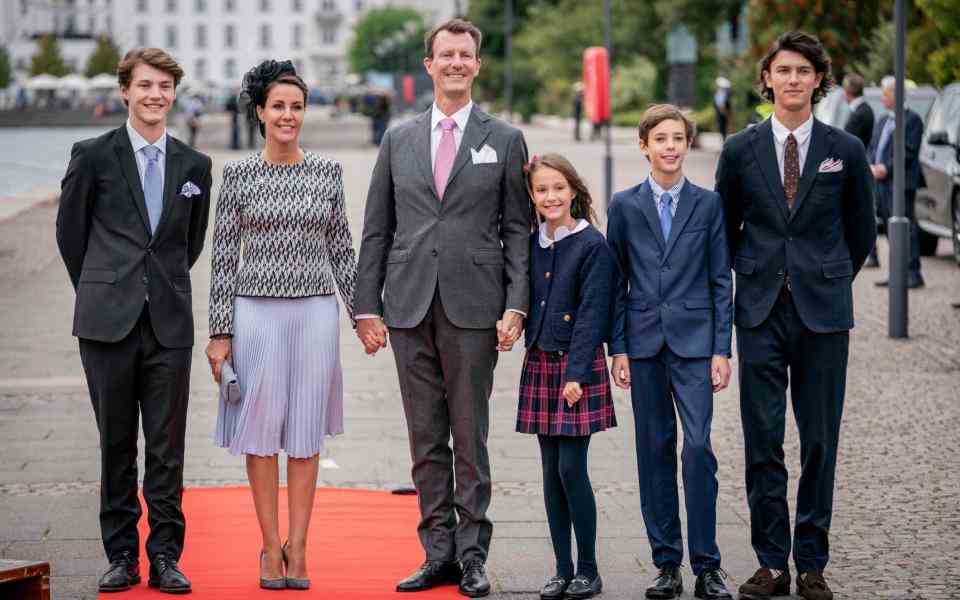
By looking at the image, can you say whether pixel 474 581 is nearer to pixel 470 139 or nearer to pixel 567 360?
pixel 567 360

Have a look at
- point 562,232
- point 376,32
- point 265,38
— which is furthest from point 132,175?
point 265,38

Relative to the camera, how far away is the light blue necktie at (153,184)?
6.41 metres

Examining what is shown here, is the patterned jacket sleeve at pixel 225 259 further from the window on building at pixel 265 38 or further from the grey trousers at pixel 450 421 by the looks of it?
the window on building at pixel 265 38

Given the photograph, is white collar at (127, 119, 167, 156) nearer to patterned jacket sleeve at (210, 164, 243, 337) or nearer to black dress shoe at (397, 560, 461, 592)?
patterned jacket sleeve at (210, 164, 243, 337)

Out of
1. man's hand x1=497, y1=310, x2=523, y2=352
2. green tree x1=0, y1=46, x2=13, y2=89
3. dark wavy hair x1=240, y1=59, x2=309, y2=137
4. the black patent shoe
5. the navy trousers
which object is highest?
green tree x1=0, y1=46, x2=13, y2=89

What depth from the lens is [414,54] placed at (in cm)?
12100

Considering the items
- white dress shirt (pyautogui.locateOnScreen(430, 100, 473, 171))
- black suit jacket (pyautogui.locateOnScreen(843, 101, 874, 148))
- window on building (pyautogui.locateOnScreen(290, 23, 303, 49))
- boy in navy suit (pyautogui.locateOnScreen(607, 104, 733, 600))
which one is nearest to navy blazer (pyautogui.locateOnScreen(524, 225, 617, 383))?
boy in navy suit (pyautogui.locateOnScreen(607, 104, 733, 600))

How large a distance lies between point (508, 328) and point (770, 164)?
114cm

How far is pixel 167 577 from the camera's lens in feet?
20.6

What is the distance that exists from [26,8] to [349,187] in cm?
14317

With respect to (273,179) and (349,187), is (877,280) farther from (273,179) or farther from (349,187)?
(349,187)

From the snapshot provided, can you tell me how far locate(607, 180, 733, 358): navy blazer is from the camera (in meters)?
6.27

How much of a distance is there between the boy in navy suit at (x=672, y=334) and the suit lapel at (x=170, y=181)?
1.62 metres

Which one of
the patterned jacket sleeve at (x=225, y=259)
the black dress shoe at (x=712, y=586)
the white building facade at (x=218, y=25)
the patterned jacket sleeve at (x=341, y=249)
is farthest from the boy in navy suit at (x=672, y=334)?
the white building facade at (x=218, y=25)
